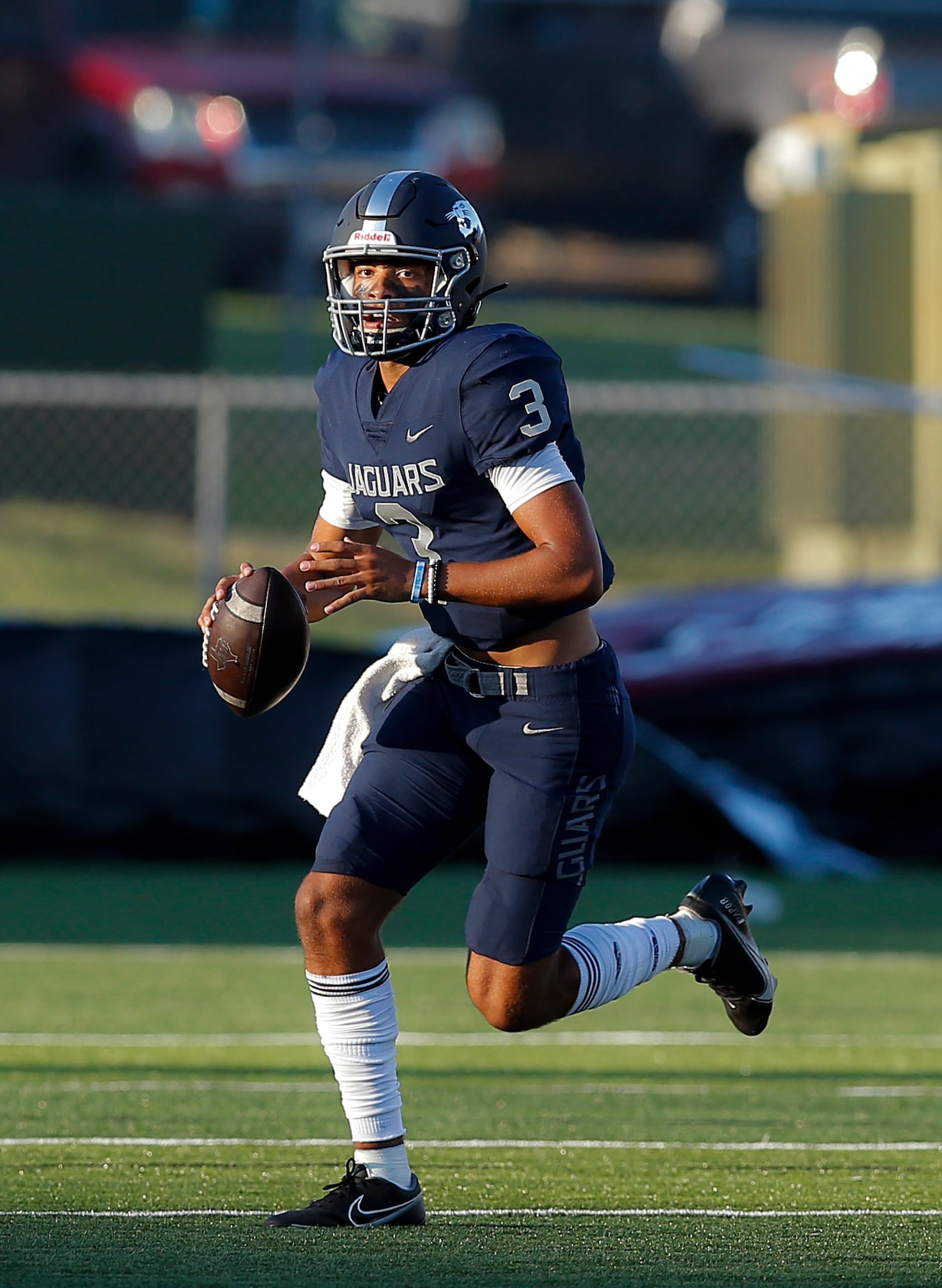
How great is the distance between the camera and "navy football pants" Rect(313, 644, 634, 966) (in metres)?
4.41

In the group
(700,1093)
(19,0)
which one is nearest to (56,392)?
(19,0)

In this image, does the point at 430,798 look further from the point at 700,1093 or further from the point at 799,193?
the point at 799,193

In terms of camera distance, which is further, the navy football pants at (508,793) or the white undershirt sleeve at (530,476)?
the navy football pants at (508,793)

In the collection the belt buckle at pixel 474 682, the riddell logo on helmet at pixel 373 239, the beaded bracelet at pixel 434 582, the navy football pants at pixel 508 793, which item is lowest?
the navy football pants at pixel 508 793

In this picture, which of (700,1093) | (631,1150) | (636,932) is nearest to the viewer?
(636,932)

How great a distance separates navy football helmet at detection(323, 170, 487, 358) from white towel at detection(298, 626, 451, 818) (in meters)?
0.63

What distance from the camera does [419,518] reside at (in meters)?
4.46

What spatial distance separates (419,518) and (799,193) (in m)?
10.7

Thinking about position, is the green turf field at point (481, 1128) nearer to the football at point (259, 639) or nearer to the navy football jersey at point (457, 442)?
the football at point (259, 639)

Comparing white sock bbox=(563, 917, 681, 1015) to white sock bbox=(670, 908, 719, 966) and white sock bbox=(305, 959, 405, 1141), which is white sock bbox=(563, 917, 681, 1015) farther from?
white sock bbox=(305, 959, 405, 1141)

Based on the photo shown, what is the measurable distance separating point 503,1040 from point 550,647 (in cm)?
249

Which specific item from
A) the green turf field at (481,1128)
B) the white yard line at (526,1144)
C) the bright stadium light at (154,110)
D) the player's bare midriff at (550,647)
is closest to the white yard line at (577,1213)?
the green turf field at (481,1128)

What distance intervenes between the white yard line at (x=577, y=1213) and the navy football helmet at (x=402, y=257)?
5.72 ft

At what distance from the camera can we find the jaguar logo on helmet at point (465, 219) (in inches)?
177
